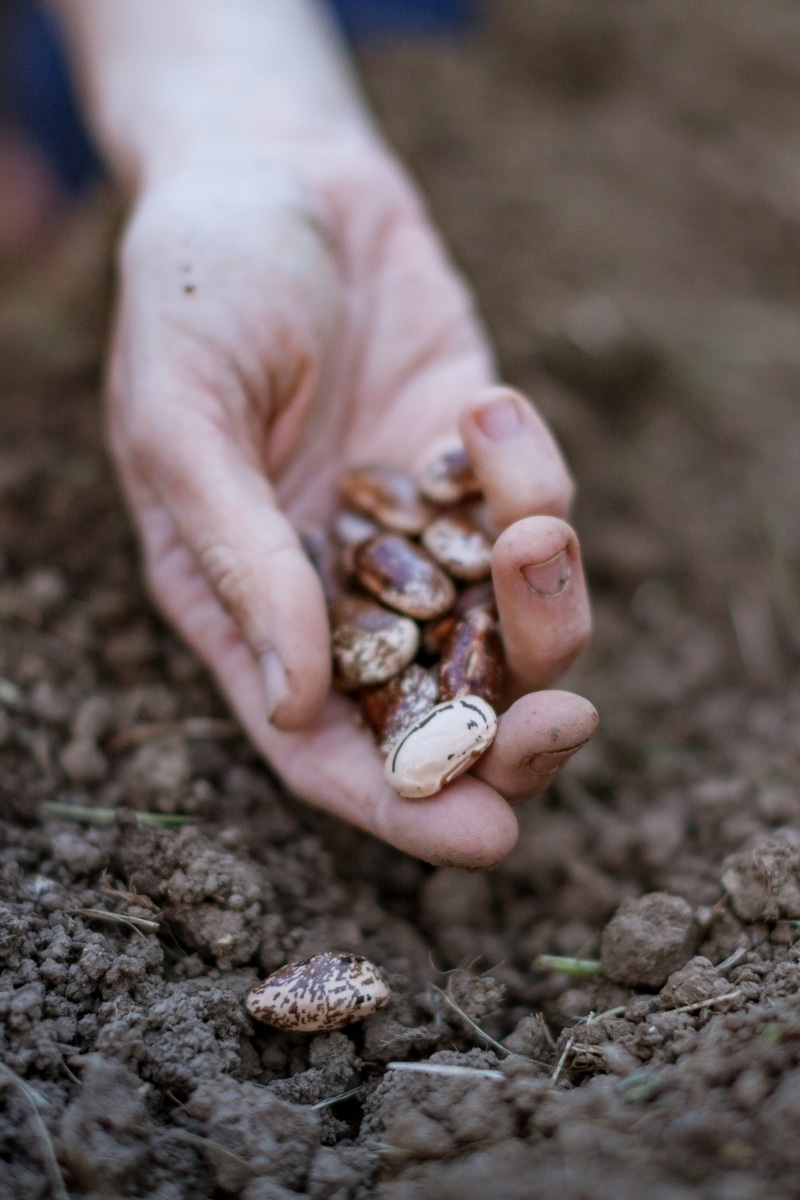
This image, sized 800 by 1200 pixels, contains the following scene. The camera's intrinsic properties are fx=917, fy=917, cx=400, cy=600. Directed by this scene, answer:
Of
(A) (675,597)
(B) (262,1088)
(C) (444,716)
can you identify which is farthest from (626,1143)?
(A) (675,597)

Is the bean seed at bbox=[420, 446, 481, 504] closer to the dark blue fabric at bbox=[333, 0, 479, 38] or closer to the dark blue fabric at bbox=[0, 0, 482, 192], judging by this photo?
the dark blue fabric at bbox=[0, 0, 482, 192]

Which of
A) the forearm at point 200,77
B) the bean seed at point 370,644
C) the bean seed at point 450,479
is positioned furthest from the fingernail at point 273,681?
the forearm at point 200,77

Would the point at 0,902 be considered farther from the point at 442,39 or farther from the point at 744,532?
the point at 442,39

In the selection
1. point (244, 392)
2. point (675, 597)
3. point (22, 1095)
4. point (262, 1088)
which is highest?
point (244, 392)

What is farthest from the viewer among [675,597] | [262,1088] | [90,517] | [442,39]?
[442,39]

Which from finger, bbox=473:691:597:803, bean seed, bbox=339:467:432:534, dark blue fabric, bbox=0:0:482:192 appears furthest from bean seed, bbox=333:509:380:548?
dark blue fabric, bbox=0:0:482:192

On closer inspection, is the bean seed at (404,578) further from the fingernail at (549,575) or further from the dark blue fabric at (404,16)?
the dark blue fabric at (404,16)
